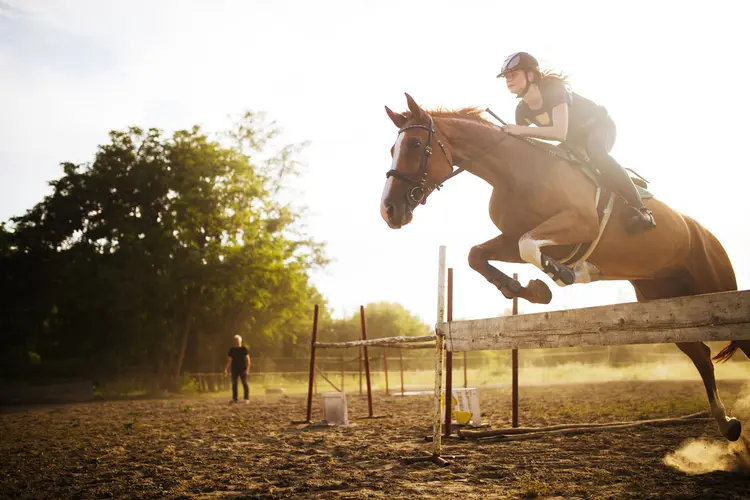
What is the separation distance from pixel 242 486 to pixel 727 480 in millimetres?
4104

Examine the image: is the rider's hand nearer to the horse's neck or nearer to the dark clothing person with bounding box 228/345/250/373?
the horse's neck

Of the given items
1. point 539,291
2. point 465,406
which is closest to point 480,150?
point 539,291

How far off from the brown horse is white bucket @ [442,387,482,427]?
199 inches

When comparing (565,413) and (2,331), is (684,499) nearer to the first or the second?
(565,413)

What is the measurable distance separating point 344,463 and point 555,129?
166 inches

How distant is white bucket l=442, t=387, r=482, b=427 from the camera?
9078 mm

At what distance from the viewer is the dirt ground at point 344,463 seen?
4.74 metres

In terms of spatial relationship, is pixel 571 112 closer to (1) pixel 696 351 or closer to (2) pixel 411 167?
(2) pixel 411 167

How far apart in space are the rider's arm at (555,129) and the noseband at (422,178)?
1.98 feet

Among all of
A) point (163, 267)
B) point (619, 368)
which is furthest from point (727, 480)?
point (619, 368)

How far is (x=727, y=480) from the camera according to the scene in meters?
4.80

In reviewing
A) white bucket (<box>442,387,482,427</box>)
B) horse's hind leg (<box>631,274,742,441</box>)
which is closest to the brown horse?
horse's hind leg (<box>631,274,742,441</box>)

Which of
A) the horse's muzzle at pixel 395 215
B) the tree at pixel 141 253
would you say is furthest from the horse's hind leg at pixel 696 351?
the tree at pixel 141 253

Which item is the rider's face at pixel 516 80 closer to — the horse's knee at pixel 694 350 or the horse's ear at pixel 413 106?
the horse's ear at pixel 413 106
